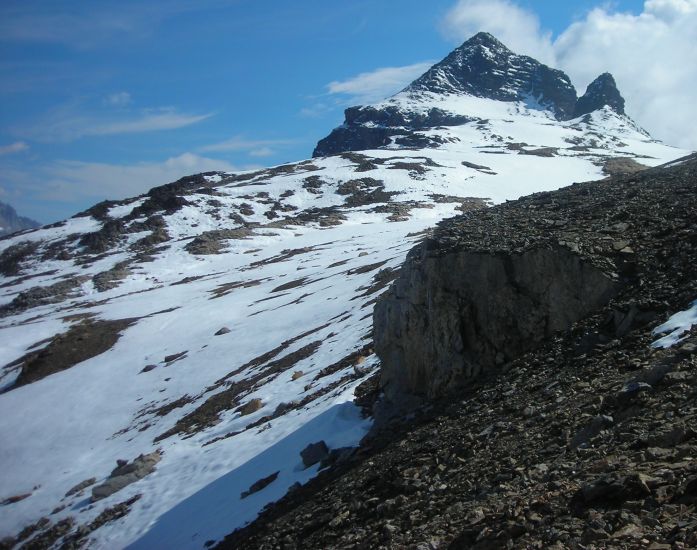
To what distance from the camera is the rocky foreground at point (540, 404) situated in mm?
6105

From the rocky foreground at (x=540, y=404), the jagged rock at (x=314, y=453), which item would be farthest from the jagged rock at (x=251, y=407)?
the jagged rock at (x=314, y=453)

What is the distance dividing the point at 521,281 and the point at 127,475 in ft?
57.3

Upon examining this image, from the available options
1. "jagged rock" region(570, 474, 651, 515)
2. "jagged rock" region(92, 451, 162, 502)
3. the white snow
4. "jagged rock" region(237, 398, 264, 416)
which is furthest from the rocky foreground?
"jagged rock" region(92, 451, 162, 502)

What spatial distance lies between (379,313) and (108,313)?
51.1 metres

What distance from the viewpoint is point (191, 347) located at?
137 feet

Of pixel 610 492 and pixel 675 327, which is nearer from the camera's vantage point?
pixel 610 492

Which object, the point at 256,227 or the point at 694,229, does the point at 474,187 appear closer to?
the point at 256,227

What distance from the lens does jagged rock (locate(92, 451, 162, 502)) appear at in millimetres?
21531

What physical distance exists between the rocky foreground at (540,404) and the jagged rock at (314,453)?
1.29 metres

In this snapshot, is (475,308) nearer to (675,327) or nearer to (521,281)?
(521,281)

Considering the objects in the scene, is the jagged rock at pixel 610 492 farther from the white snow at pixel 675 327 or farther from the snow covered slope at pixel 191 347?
the snow covered slope at pixel 191 347

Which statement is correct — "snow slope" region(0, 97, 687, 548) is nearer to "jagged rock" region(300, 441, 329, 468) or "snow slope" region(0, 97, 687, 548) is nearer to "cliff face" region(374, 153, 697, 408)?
"jagged rock" region(300, 441, 329, 468)

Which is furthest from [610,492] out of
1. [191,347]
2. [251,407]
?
[191,347]

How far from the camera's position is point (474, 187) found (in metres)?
122
